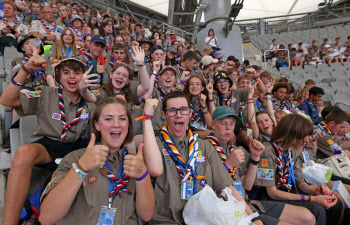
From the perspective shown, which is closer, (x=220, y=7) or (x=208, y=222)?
(x=208, y=222)

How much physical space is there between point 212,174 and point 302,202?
110 cm

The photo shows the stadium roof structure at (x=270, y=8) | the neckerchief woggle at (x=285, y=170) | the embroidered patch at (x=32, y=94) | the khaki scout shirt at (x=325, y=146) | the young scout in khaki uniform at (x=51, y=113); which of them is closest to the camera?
the young scout in khaki uniform at (x=51, y=113)

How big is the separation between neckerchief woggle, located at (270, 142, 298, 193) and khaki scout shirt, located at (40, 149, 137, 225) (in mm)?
1718

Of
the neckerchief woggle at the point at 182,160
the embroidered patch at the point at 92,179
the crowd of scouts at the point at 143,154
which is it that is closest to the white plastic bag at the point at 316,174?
the crowd of scouts at the point at 143,154

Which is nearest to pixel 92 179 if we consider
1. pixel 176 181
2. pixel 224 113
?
pixel 176 181

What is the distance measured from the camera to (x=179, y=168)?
2.04 m

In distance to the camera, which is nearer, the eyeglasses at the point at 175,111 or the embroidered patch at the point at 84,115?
the eyeglasses at the point at 175,111

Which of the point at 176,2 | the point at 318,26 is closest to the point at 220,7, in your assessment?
the point at 176,2

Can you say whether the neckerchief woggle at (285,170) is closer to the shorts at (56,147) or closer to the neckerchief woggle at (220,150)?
the neckerchief woggle at (220,150)

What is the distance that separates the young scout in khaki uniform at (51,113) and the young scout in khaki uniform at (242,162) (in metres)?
1.32

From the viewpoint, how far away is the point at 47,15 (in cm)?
638

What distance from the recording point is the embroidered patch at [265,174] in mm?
2611

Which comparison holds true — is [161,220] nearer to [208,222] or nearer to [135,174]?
[208,222]

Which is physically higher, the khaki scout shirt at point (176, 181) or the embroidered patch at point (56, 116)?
the embroidered patch at point (56, 116)
